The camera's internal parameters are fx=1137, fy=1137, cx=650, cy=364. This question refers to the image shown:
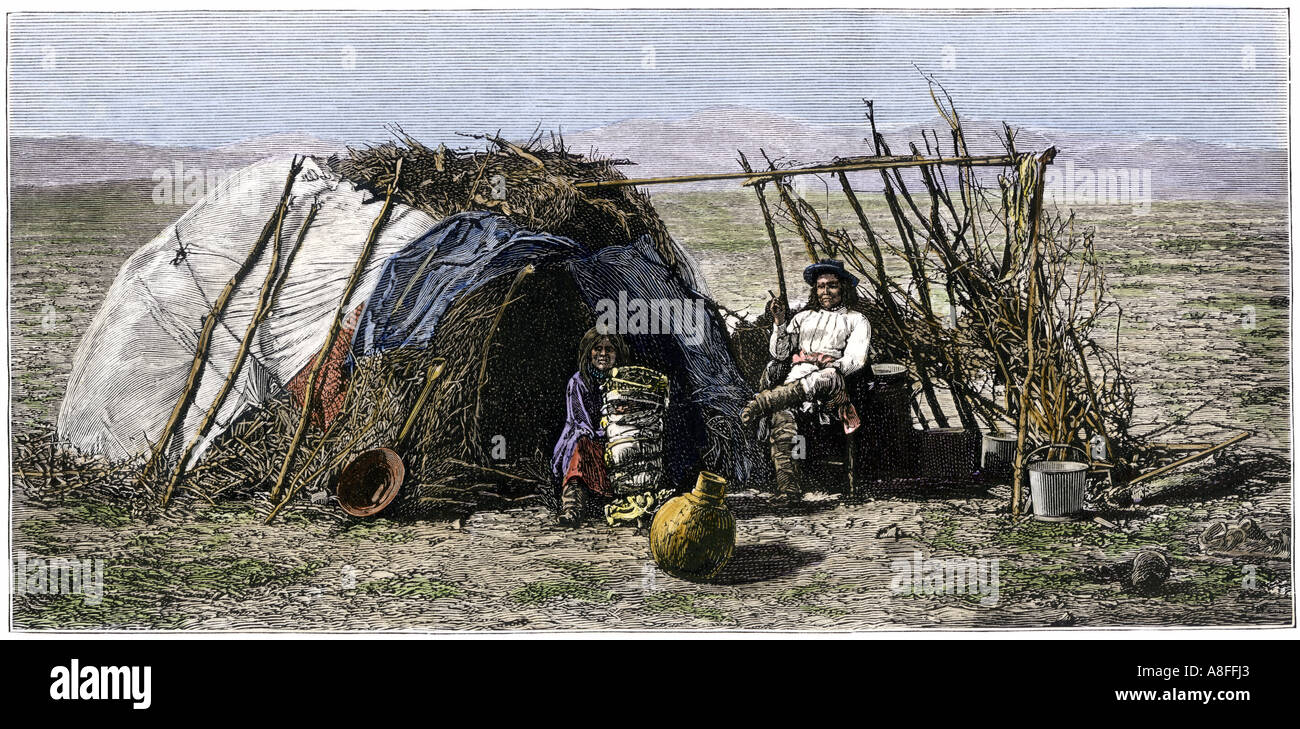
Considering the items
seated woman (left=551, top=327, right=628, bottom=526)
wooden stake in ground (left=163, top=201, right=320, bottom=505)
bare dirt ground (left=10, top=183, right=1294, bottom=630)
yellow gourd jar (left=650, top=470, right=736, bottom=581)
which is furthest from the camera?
wooden stake in ground (left=163, top=201, right=320, bottom=505)

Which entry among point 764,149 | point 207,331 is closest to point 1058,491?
point 764,149

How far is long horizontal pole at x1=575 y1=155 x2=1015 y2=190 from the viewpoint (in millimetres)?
6691

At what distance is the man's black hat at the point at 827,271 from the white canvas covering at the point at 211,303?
2.35 m

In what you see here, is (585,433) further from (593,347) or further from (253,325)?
(253,325)

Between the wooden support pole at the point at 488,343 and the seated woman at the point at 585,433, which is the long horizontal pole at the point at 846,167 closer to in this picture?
the wooden support pole at the point at 488,343

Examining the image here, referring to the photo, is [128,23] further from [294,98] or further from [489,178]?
[489,178]

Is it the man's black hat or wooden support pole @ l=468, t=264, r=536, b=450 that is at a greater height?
the man's black hat

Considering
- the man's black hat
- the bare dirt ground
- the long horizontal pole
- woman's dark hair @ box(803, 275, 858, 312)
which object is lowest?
the bare dirt ground

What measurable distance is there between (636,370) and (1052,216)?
8.77 feet

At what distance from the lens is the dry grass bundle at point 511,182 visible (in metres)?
6.91

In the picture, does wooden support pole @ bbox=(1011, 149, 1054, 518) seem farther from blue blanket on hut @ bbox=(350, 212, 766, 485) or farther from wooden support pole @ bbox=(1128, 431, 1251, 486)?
blue blanket on hut @ bbox=(350, 212, 766, 485)

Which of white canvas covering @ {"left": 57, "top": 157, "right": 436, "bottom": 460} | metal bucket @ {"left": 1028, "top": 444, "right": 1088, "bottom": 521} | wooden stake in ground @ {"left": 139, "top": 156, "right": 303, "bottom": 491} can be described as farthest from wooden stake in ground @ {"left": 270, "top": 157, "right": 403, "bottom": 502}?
metal bucket @ {"left": 1028, "top": 444, "right": 1088, "bottom": 521}

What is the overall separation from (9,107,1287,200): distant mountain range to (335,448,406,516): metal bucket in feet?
6.23


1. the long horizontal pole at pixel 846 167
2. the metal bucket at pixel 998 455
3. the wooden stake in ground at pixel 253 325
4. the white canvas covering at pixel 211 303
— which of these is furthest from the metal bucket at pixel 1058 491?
the wooden stake in ground at pixel 253 325
